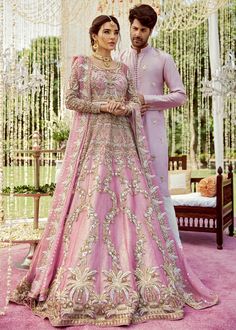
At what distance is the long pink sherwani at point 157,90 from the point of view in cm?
290

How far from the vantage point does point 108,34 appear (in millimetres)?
2627

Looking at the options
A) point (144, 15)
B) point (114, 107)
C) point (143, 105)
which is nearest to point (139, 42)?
point (144, 15)

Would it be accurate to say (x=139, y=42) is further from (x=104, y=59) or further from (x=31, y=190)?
(x=31, y=190)

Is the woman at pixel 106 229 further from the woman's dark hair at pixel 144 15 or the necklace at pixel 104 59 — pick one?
the woman's dark hair at pixel 144 15

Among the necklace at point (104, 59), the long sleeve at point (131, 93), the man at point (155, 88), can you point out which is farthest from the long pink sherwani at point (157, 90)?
the necklace at point (104, 59)

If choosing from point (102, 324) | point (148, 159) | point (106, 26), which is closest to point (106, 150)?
point (148, 159)

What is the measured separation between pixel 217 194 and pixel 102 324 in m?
2.67

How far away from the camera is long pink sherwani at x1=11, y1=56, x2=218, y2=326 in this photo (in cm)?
226

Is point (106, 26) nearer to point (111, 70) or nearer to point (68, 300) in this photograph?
point (111, 70)

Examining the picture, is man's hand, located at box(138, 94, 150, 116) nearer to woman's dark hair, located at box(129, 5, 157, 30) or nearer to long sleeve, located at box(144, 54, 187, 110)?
long sleeve, located at box(144, 54, 187, 110)

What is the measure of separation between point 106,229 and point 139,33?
1.30 m

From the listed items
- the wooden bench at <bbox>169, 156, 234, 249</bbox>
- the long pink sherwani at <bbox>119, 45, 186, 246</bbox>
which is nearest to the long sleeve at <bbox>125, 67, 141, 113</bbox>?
the long pink sherwani at <bbox>119, 45, 186, 246</bbox>

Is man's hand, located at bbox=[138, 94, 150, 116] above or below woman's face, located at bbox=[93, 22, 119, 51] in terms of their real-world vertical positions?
below

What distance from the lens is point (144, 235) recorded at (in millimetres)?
2465
